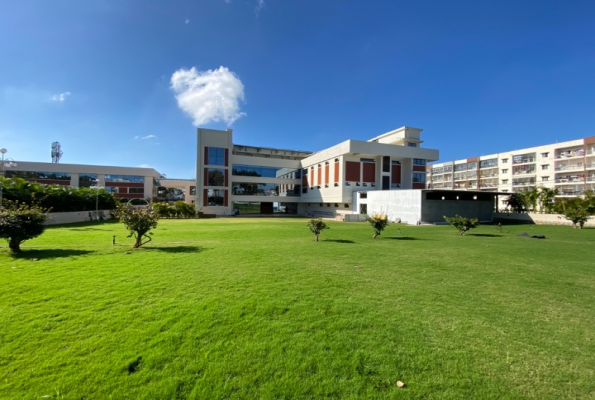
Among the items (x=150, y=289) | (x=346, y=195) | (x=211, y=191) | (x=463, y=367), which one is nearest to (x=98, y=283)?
(x=150, y=289)

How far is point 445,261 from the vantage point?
8562 mm

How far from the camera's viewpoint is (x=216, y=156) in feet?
137

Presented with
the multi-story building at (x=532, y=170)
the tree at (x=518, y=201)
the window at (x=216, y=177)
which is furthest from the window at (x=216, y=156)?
the multi-story building at (x=532, y=170)

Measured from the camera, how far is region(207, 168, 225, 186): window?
41.4 m

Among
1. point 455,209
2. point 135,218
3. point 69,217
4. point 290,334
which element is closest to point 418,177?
point 455,209

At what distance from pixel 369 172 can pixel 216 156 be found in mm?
22499

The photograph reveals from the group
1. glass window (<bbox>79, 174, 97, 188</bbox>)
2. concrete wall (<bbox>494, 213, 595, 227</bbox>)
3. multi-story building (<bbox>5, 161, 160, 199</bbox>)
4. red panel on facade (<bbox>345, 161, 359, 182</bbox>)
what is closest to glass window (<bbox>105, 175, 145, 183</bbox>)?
multi-story building (<bbox>5, 161, 160, 199</bbox>)

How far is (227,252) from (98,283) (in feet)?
14.0

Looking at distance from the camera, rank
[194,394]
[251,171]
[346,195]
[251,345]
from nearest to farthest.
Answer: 1. [194,394]
2. [251,345]
3. [346,195]
4. [251,171]

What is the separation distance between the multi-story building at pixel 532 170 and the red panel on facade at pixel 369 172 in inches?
926

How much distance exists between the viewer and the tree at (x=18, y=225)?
828 centimetres

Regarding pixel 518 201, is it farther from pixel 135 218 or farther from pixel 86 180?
pixel 86 180

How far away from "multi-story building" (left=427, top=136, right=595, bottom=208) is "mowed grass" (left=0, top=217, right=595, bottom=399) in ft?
184

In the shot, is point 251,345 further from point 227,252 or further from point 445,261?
point 445,261
